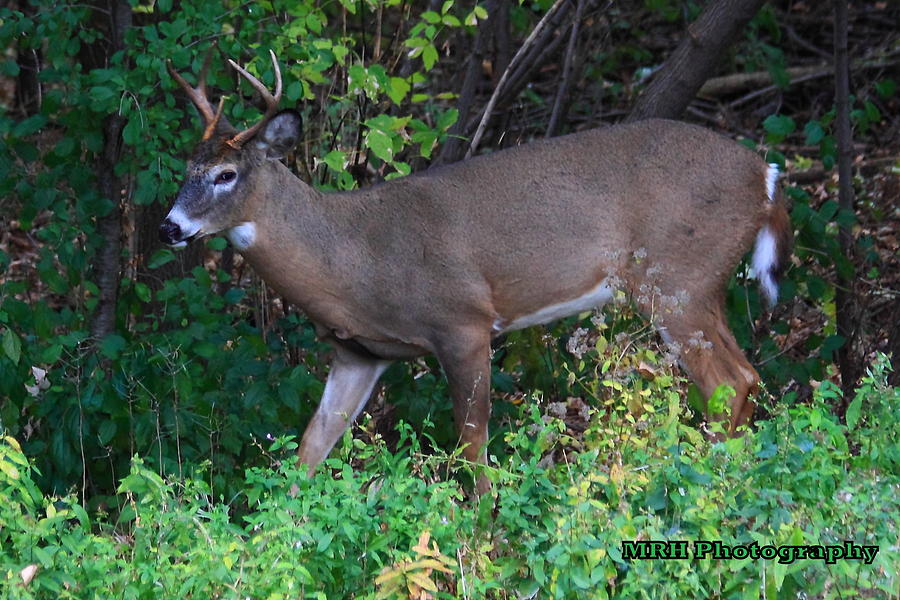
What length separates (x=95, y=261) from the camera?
6.99m

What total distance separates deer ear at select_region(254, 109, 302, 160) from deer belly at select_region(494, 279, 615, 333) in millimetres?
1187

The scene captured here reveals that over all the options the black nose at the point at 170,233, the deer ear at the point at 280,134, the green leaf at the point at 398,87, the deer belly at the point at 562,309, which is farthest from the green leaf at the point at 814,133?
the black nose at the point at 170,233

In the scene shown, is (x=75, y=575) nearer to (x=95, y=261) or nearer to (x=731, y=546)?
(x=731, y=546)

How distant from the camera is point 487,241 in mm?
6406

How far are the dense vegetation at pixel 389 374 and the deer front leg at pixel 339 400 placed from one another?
156 millimetres

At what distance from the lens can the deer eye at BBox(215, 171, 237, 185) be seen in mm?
6168

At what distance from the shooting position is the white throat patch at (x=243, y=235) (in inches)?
248

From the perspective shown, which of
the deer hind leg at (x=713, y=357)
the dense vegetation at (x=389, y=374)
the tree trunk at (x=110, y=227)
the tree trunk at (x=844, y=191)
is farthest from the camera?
the tree trunk at (x=844, y=191)

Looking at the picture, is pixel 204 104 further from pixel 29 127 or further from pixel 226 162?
pixel 29 127

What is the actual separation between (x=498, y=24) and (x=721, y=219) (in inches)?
120

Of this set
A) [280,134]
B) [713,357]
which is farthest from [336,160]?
[713,357]

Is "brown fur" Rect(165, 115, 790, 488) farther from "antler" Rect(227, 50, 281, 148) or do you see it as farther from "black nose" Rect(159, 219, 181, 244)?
"black nose" Rect(159, 219, 181, 244)

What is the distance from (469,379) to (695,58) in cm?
219

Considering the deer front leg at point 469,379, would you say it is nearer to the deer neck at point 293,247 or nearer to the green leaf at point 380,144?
the deer neck at point 293,247
